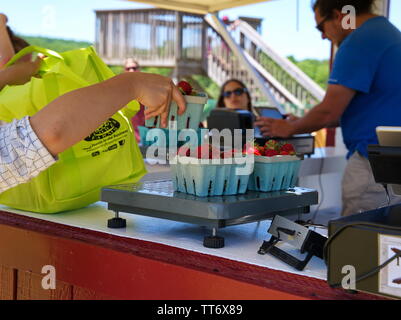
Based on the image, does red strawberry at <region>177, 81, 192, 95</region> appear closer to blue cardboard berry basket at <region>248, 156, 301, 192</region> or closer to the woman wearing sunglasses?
blue cardboard berry basket at <region>248, 156, 301, 192</region>

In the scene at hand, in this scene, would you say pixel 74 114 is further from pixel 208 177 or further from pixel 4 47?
pixel 4 47

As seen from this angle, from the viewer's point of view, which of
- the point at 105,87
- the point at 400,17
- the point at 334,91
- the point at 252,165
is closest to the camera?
the point at 105,87

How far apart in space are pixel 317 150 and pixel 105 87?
12.1 ft

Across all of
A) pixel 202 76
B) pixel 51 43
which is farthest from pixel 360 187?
pixel 51 43

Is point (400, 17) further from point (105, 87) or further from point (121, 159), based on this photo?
point (105, 87)

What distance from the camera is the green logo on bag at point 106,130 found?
1.53 meters

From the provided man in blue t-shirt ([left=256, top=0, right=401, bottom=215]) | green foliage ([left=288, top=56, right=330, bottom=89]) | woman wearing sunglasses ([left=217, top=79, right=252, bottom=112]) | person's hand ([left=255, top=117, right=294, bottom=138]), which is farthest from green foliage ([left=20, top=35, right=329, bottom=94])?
man in blue t-shirt ([left=256, top=0, right=401, bottom=215])

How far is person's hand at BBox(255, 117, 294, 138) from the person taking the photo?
8.67 feet

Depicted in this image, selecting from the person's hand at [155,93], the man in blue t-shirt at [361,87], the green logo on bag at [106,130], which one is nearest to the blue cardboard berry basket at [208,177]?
the person's hand at [155,93]

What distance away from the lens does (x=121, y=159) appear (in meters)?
1.65

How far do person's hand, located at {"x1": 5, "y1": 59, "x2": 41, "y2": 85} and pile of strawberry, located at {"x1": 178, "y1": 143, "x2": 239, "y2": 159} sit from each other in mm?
631

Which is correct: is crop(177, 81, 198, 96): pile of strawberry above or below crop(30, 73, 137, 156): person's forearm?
above
